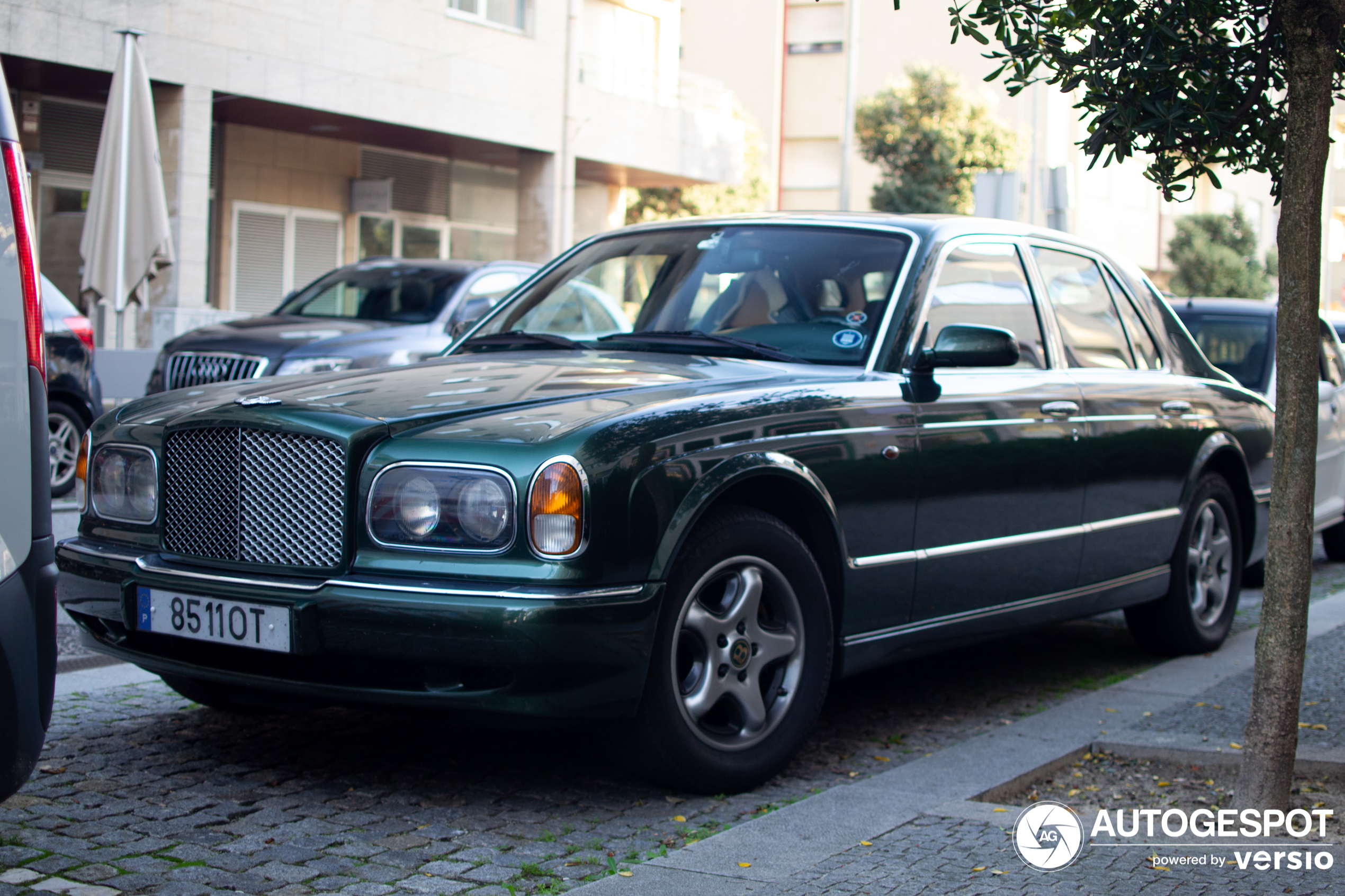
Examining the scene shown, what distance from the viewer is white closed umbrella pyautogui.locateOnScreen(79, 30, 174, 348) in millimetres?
13281

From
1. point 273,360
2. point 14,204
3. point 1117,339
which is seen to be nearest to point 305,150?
point 273,360

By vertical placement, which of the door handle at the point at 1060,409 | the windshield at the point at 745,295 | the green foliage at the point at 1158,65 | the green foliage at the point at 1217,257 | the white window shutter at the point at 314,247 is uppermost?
the green foliage at the point at 1217,257

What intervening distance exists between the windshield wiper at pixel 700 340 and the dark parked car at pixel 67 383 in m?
6.22

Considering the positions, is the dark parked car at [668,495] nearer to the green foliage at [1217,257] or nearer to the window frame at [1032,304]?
the window frame at [1032,304]

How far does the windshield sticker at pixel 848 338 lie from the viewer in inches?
197

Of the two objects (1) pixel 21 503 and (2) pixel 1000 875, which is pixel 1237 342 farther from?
(1) pixel 21 503

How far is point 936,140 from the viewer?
38.9 metres

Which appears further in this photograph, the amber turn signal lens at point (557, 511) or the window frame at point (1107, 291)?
the window frame at point (1107, 291)

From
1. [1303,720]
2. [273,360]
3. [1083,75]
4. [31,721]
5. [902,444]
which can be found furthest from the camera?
[273,360]

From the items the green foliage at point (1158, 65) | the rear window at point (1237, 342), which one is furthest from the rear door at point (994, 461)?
the rear window at point (1237, 342)

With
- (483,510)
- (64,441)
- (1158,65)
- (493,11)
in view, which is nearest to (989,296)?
(1158,65)

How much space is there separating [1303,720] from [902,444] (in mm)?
1751

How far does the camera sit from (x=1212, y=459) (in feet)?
22.0

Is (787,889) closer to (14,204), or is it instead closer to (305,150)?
(14,204)
